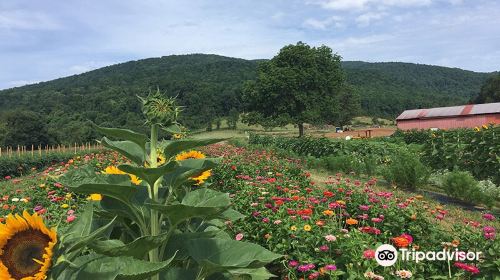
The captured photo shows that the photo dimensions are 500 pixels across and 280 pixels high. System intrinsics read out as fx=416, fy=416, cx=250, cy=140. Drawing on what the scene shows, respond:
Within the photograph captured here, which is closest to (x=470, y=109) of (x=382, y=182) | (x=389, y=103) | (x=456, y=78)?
(x=382, y=182)

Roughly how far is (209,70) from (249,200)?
116m

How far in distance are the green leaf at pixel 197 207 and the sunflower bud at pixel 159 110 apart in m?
0.34

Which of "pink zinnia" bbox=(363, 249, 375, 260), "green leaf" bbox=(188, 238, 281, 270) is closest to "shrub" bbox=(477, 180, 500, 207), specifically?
"pink zinnia" bbox=(363, 249, 375, 260)

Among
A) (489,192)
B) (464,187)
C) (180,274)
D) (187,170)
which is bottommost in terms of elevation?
(489,192)

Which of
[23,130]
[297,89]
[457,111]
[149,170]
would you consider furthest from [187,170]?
[23,130]

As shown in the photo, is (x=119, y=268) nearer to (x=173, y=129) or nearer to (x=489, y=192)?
(x=173, y=129)

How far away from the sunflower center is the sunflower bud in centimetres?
62

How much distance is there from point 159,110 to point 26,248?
28.0 inches

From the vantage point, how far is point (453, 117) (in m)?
49.6

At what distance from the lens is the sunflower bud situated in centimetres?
175

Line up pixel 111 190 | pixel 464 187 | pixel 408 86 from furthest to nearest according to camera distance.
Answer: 1. pixel 408 86
2. pixel 464 187
3. pixel 111 190

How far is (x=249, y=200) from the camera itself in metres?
5.97

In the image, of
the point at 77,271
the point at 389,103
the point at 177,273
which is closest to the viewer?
the point at 77,271

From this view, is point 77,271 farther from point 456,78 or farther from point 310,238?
point 456,78
